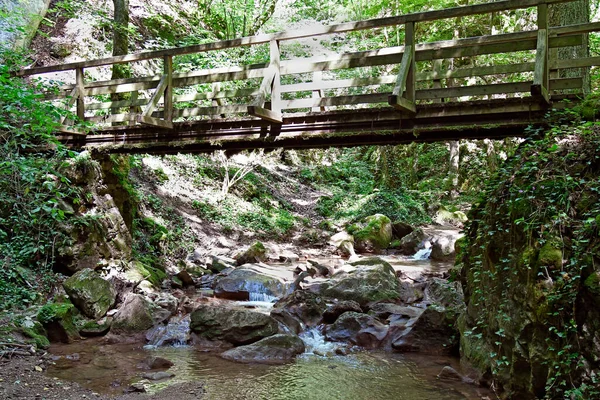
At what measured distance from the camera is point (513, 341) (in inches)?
221

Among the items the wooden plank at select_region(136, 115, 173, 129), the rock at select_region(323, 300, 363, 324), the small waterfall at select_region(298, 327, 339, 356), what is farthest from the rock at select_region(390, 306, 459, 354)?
the wooden plank at select_region(136, 115, 173, 129)

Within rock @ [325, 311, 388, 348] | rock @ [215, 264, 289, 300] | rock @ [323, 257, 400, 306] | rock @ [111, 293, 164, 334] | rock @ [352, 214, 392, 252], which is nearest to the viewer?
rock @ [325, 311, 388, 348]

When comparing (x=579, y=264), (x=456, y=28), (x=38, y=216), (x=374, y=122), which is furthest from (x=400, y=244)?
(x=579, y=264)

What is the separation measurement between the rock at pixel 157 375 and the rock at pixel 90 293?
268 cm

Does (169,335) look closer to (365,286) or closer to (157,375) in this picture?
(157,375)

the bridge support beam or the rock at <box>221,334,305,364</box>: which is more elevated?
the bridge support beam

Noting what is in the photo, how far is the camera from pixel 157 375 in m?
6.72

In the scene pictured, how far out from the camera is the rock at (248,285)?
11422 millimetres

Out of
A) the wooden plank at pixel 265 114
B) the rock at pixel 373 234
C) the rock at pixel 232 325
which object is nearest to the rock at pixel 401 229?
the rock at pixel 373 234

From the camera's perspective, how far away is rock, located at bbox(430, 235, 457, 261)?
51.2ft

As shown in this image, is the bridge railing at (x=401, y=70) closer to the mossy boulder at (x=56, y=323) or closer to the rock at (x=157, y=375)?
the mossy boulder at (x=56, y=323)

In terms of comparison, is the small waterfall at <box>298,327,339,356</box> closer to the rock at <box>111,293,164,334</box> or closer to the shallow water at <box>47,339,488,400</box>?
the shallow water at <box>47,339,488,400</box>

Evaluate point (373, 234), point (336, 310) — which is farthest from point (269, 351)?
point (373, 234)

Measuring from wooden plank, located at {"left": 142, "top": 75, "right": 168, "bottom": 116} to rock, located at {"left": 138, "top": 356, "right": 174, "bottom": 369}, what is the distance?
13.6 ft
